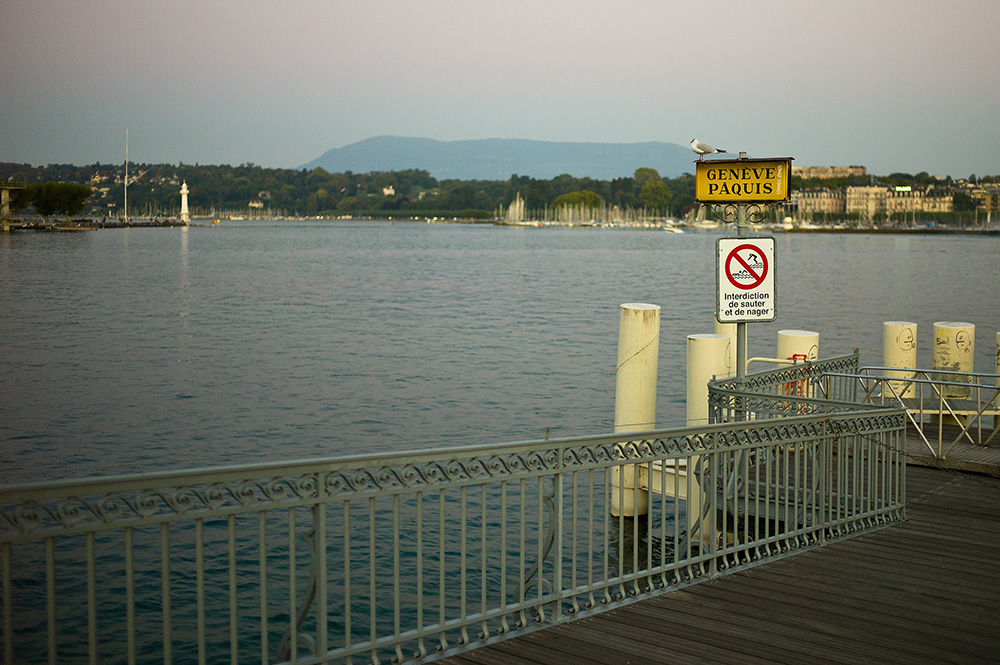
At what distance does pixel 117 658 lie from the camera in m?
10.1

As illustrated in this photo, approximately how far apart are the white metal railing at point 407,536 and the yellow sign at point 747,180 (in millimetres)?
2000

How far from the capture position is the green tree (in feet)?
588

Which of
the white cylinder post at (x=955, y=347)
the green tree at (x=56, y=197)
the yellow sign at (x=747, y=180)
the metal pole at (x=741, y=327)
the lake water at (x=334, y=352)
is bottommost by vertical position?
the lake water at (x=334, y=352)

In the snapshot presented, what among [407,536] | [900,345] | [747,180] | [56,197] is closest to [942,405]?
[747,180]

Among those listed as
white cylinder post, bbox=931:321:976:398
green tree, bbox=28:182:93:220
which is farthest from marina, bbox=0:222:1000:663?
green tree, bbox=28:182:93:220

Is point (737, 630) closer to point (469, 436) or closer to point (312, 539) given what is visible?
point (312, 539)

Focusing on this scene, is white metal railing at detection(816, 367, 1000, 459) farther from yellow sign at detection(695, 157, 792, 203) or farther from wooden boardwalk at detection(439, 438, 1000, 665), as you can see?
Result: wooden boardwalk at detection(439, 438, 1000, 665)

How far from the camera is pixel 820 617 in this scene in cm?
659

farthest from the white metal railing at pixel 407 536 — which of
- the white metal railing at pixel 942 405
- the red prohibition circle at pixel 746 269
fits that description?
the red prohibition circle at pixel 746 269

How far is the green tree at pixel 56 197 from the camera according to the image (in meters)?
179

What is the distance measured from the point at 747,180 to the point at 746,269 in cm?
95

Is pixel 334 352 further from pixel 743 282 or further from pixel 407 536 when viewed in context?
pixel 743 282

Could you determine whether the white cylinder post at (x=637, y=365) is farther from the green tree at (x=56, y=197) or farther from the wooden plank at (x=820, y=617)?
the green tree at (x=56, y=197)

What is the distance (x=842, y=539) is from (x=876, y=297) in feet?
205
